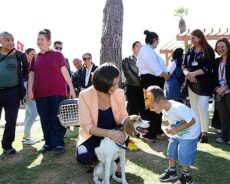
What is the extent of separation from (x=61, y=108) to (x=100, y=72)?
1419 millimetres

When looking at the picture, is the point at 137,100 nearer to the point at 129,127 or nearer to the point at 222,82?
the point at 222,82

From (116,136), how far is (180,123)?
27.2 inches

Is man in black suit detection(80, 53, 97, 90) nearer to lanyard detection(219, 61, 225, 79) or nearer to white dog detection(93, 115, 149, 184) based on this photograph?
lanyard detection(219, 61, 225, 79)

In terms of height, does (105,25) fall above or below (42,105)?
above

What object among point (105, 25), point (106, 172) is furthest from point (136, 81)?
point (105, 25)

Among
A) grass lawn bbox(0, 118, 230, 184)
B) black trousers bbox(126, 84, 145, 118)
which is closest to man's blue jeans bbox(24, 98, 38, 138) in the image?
grass lawn bbox(0, 118, 230, 184)

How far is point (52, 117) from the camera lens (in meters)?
5.54

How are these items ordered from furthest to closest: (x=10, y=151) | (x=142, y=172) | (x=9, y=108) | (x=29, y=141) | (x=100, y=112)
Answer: (x=29, y=141), (x=10, y=151), (x=9, y=108), (x=142, y=172), (x=100, y=112)

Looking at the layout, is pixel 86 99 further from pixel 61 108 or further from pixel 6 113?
pixel 6 113

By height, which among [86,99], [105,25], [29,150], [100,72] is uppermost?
[105,25]

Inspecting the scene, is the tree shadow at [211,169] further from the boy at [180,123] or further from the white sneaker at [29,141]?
the white sneaker at [29,141]

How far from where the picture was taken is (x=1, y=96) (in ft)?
17.7

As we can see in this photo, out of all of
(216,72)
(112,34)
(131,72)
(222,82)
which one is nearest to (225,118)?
(222,82)

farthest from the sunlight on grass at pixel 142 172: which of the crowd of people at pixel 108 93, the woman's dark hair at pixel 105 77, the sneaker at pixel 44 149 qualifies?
the sneaker at pixel 44 149
